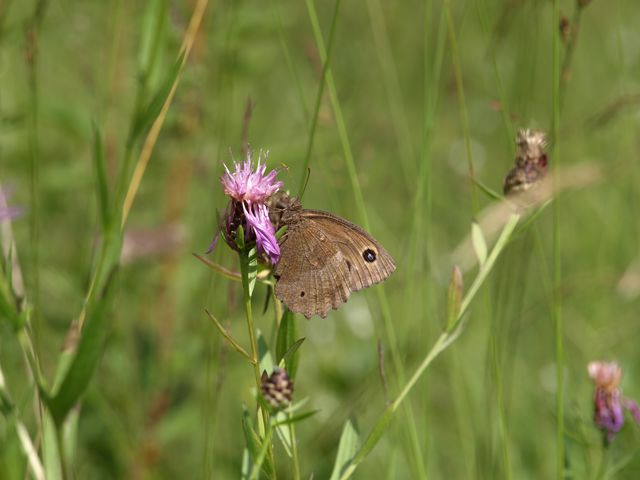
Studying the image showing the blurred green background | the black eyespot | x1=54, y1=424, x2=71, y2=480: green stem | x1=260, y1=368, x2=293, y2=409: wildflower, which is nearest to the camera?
x1=54, y1=424, x2=71, y2=480: green stem

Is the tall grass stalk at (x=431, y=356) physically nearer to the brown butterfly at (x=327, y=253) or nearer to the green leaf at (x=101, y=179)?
the brown butterfly at (x=327, y=253)

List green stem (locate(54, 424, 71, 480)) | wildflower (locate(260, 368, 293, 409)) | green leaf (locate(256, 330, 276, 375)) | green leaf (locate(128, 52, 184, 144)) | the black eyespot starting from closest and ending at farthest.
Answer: green stem (locate(54, 424, 71, 480)) < green leaf (locate(128, 52, 184, 144)) < wildflower (locate(260, 368, 293, 409)) < green leaf (locate(256, 330, 276, 375)) < the black eyespot

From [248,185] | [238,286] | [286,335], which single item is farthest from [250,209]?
[238,286]

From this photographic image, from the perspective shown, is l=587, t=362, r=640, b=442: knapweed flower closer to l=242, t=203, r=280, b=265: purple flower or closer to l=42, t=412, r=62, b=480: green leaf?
l=242, t=203, r=280, b=265: purple flower

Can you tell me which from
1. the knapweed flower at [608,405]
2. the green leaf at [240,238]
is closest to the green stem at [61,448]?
the green leaf at [240,238]

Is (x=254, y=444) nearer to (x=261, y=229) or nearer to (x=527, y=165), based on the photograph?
(x=261, y=229)

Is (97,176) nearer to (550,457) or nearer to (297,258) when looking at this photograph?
(297,258)

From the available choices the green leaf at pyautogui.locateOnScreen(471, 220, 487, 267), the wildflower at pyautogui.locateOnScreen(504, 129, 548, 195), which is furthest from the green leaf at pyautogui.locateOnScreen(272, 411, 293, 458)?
the wildflower at pyautogui.locateOnScreen(504, 129, 548, 195)
